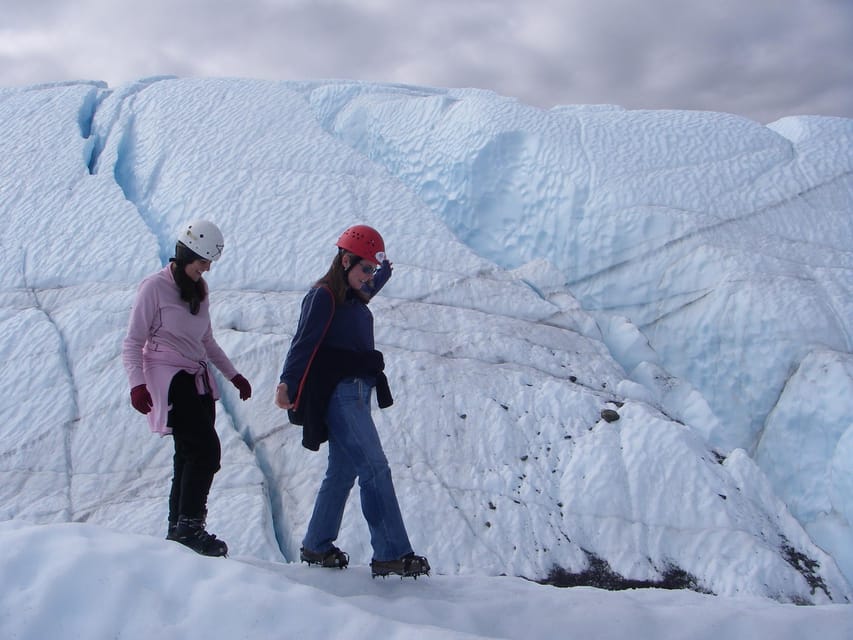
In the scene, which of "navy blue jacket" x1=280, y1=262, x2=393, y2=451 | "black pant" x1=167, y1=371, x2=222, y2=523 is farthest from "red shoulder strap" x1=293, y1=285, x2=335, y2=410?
"black pant" x1=167, y1=371, x2=222, y2=523

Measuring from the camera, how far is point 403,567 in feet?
8.01

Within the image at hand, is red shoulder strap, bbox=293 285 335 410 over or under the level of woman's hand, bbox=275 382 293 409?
over

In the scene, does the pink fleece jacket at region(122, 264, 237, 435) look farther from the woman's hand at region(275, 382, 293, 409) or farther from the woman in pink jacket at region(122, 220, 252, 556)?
the woman's hand at region(275, 382, 293, 409)

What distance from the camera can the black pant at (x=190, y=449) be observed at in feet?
8.42

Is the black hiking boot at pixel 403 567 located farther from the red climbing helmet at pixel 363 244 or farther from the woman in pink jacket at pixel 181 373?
the red climbing helmet at pixel 363 244

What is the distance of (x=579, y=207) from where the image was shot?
272 inches

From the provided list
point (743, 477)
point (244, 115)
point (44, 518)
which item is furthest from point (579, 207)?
point (44, 518)

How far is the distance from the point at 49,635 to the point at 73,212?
562cm

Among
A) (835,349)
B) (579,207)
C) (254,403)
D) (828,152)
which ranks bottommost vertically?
(254,403)

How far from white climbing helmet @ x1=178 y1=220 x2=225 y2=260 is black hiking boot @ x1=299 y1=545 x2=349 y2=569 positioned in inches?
50.2

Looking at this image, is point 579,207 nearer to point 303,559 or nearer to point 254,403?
point 254,403

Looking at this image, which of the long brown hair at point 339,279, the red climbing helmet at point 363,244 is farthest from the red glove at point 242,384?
the red climbing helmet at point 363,244

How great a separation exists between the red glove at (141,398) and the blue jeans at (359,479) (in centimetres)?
70

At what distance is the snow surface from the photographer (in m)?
2.24
